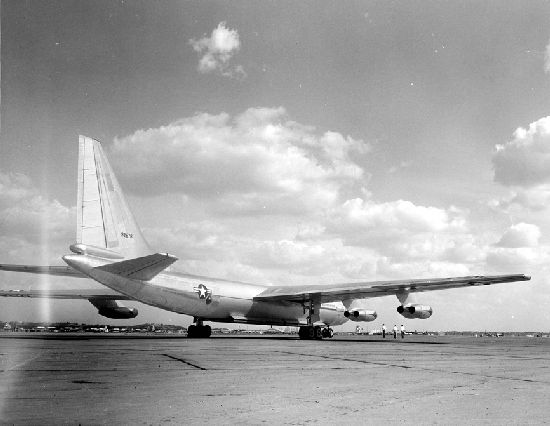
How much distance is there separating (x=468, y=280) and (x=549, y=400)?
23.7 meters

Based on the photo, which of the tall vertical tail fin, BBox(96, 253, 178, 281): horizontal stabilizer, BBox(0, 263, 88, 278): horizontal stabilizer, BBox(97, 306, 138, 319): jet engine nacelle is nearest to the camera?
the tall vertical tail fin

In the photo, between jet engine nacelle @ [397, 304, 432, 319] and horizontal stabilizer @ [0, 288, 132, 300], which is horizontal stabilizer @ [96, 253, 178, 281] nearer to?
horizontal stabilizer @ [0, 288, 132, 300]

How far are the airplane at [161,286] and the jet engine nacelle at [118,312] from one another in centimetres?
6

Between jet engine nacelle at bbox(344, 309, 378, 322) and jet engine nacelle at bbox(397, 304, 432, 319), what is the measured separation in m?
7.32

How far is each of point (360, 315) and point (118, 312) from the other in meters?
16.8

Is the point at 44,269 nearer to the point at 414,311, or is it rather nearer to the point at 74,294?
the point at 74,294

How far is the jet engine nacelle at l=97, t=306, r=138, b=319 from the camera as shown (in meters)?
34.3

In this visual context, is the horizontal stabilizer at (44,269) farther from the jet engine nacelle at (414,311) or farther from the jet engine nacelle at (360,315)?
the jet engine nacelle at (360,315)

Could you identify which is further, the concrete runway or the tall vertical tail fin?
the tall vertical tail fin

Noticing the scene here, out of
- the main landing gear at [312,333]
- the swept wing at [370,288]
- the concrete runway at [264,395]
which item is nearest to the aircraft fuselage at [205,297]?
the swept wing at [370,288]

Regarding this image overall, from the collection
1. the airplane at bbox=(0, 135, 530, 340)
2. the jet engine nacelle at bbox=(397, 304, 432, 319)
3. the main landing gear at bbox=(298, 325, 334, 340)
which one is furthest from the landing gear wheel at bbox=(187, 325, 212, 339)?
the jet engine nacelle at bbox=(397, 304, 432, 319)

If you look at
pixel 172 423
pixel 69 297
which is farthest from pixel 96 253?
pixel 172 423

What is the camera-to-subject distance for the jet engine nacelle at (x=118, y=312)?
34.3 meters

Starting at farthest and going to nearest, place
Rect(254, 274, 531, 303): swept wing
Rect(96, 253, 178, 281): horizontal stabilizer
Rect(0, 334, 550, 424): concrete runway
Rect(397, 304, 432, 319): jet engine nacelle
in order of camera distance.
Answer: Rect(397, 304, 432, 319): jet engine nacelle → Rect(254, 274, 531, 303): swept wing → Rect(96, 253, 178, 281): horizontal stabilizer → Rect(0, 334, 550, 424): concrete runway
